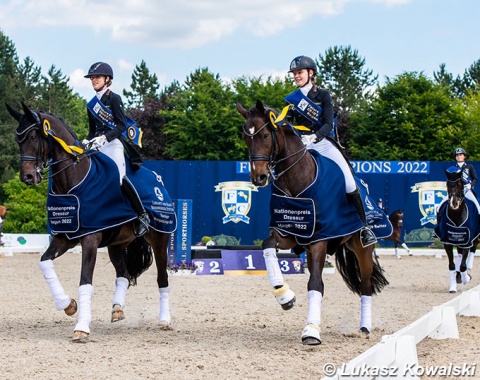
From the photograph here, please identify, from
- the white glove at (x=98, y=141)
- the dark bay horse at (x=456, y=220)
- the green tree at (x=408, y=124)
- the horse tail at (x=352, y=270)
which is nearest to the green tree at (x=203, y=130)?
the green tree at (x=408, y=124)

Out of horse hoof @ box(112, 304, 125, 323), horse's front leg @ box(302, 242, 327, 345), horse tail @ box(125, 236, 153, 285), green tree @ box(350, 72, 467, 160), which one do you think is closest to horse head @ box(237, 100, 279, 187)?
horse's front leg @ box(302, 242, 327, 345)

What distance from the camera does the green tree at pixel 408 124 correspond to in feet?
123

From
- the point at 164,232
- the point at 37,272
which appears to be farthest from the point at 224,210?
the point at 164,232

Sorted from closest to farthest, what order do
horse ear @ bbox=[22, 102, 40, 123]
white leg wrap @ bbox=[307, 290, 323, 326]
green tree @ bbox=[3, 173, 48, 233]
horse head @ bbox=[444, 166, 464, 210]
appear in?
white leg wrap @ bbox=[307, 290, 323, 326] → horse ear @ bbox=[22, 102, 40, 123] → horse head @ bbox=[444, 166, 464, 210] → green tree @ bbox=[3, 173, 48, 233]

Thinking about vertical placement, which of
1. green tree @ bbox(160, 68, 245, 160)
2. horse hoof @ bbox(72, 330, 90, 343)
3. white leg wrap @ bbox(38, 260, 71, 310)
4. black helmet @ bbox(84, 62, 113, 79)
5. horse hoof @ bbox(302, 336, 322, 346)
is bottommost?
horse hoof @ bbox(72, 330, 90, 343)

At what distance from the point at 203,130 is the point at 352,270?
32.4 meters

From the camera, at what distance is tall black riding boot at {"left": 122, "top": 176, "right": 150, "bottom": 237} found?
8141 millimetres

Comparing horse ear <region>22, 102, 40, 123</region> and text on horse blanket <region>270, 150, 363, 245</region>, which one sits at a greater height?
horse ear <region>22, 102, 40, 123</region>

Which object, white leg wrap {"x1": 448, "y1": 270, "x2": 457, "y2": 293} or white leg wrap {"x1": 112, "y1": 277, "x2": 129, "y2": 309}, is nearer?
white leg wrap {"x1": 112, "y1": 277, "x2": 129, "y2": 309}

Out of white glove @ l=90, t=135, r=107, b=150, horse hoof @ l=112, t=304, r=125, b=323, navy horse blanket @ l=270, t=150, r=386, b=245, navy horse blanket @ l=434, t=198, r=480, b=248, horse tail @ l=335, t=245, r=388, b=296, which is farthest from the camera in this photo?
navy horse blanket @ l=434, t=198, r=480, b=248

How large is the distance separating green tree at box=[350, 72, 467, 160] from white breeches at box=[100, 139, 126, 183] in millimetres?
29990

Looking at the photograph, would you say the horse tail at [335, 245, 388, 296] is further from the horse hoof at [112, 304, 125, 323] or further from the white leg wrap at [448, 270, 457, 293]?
the white leg wrap at [448, 270, 457, 293]

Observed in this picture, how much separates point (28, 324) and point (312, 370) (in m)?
3.83

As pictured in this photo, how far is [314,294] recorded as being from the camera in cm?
707
